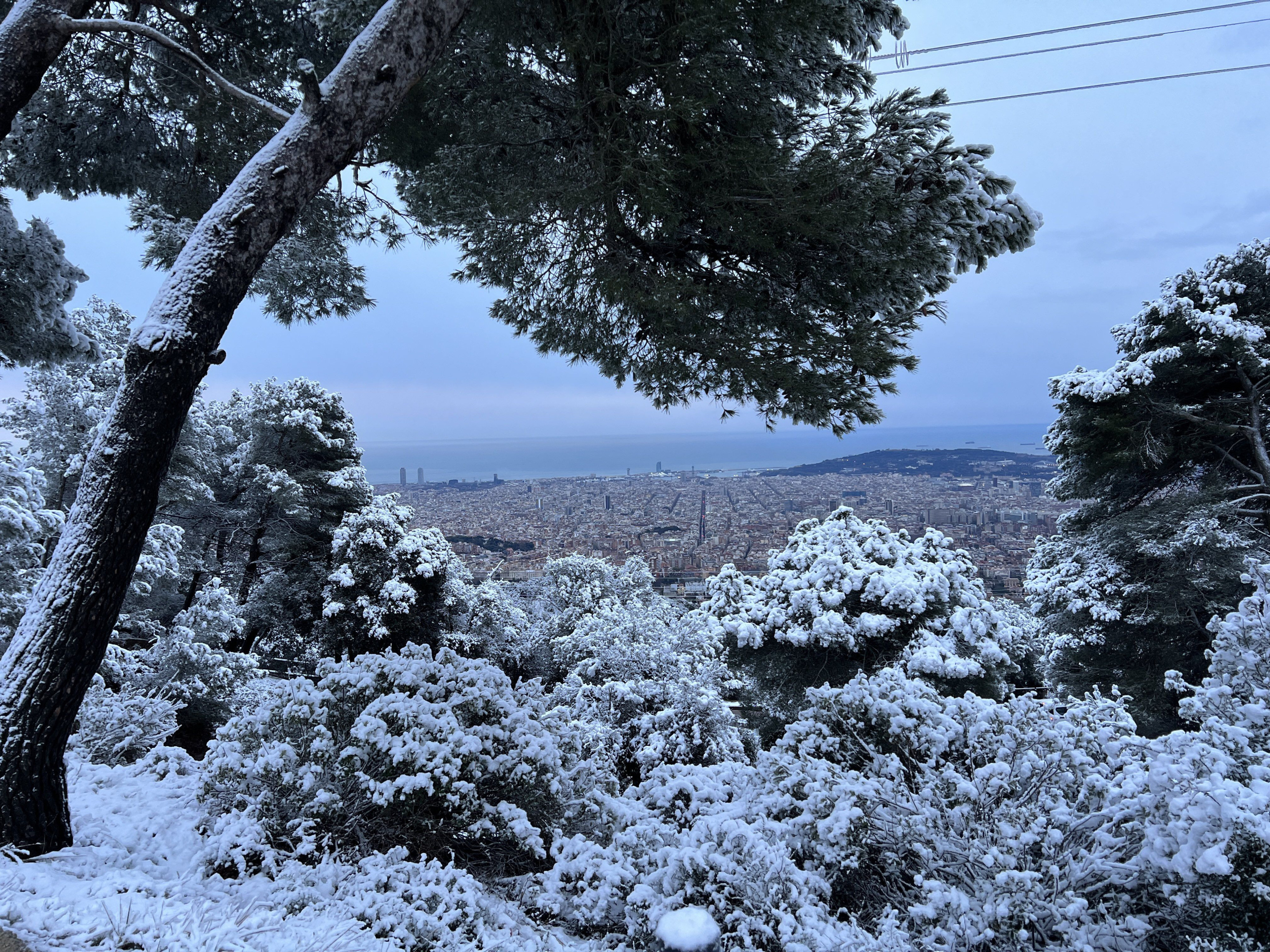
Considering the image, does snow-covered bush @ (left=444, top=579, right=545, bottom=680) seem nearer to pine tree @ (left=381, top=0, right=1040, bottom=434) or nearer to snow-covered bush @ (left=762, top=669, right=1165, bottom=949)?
pine tree @ (left=381, top=0, right=1040, bottom=434)

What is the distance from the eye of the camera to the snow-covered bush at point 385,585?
11.0 meters

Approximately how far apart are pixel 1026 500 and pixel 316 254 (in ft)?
57.8

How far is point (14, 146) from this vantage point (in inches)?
198

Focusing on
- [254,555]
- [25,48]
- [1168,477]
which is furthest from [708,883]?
[254,555]

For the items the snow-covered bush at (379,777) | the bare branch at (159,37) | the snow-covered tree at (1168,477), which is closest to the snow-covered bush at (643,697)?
the snow-covered bush at (379,777)

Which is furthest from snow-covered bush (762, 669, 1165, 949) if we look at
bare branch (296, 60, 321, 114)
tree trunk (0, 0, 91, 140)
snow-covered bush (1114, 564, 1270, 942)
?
tree trunk (0, 0, 91, 140)

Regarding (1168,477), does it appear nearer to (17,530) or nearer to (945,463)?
(945,463)

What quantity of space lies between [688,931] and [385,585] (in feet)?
32.3

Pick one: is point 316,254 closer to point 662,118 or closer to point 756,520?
point 662,118

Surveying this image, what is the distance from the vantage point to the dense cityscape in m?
13.2


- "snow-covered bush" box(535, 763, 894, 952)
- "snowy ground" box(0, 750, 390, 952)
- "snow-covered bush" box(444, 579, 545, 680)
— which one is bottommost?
"snow-covered bush" box(444, 579, 545, 680)

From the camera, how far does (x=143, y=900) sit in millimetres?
2066

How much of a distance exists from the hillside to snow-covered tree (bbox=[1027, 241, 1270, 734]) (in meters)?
7.57

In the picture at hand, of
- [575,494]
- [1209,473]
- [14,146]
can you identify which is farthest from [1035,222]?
[575,494]
